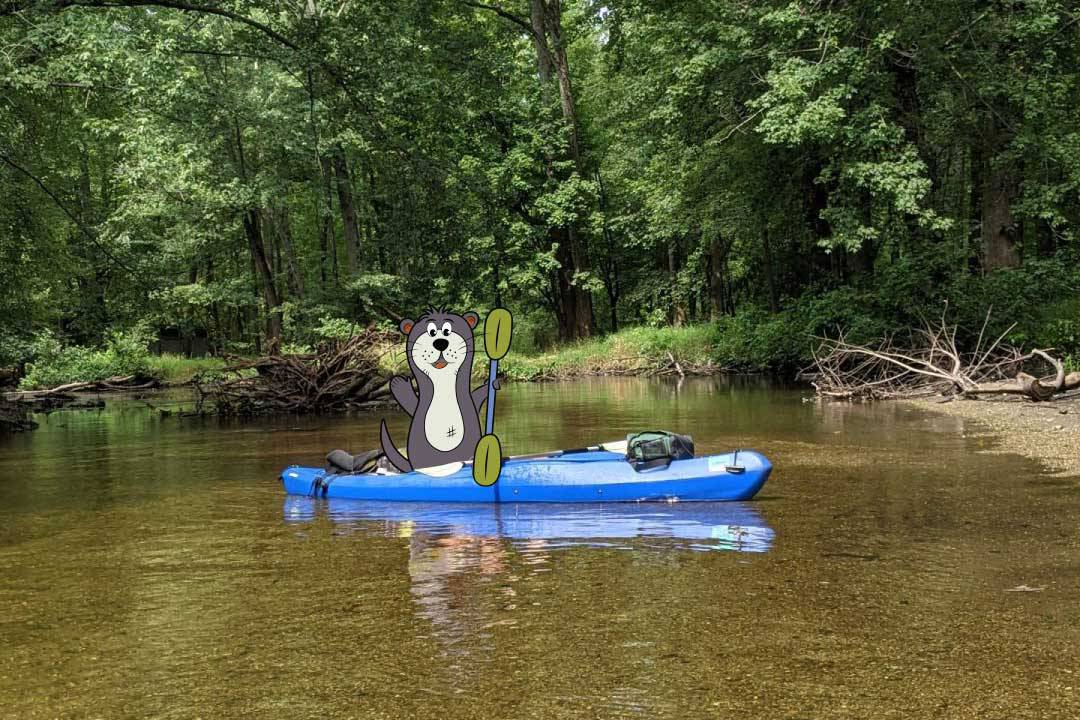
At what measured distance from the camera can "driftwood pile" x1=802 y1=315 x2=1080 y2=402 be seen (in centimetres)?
1362

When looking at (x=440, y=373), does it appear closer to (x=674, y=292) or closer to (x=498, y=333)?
(x=498, y=333)

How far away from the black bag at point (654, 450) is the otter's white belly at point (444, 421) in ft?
4.51

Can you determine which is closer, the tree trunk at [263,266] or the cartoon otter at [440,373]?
the cartoon otter at [440,373]

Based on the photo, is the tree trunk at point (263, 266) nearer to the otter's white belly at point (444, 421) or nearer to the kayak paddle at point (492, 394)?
the otter's white belly at point (444, 421)

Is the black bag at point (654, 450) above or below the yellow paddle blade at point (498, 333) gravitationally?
below

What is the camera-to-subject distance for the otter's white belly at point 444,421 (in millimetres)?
6926

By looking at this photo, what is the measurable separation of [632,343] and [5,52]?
19.7m

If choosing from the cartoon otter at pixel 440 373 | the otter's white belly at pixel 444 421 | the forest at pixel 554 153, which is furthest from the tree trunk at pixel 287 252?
the cartoon otter at pixel 440 373

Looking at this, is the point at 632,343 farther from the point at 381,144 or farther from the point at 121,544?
the point at 121,544

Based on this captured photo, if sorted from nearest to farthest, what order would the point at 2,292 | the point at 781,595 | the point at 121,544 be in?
the point at 781,595
the point at 121,544
the point at 2,292

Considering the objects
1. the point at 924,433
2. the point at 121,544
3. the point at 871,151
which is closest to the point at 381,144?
the point at 121,544

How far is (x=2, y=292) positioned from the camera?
14039 millimetres

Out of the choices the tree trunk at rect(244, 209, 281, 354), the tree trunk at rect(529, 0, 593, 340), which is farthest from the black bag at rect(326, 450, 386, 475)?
the tree trunk at rect(529, 0, 593, 340)

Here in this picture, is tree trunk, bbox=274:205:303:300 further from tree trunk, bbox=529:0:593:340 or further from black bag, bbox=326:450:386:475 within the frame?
black bag, bbox=326:450:386:475
